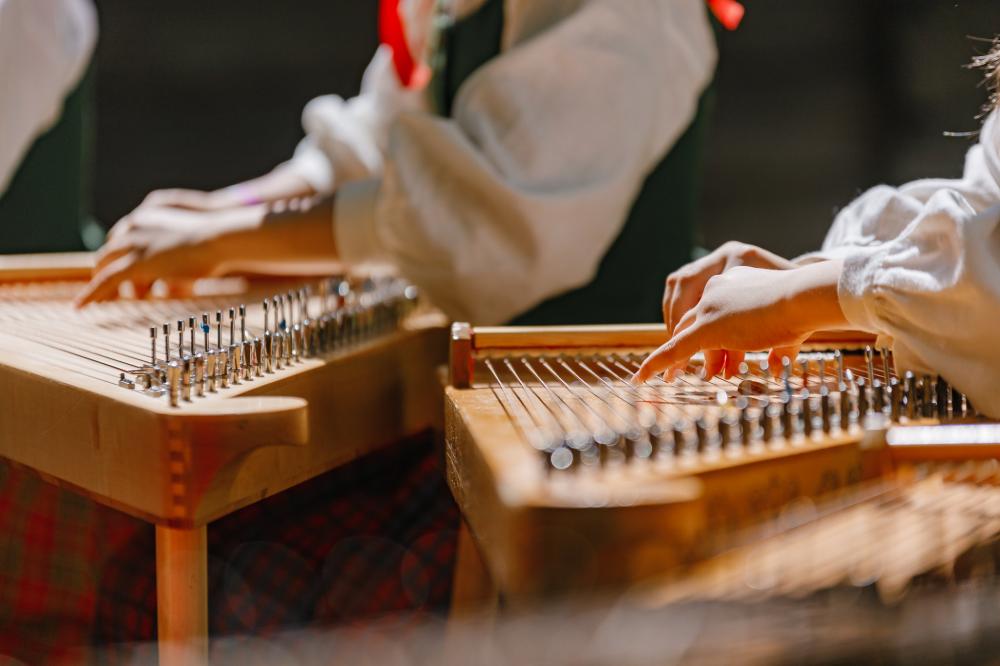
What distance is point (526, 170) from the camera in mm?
1280

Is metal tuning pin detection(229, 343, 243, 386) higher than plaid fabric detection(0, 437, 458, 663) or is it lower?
higher

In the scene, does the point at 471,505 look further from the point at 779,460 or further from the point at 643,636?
the point at 643,636

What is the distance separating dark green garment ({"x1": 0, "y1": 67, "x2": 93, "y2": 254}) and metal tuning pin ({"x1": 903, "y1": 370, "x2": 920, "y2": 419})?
5.62ft

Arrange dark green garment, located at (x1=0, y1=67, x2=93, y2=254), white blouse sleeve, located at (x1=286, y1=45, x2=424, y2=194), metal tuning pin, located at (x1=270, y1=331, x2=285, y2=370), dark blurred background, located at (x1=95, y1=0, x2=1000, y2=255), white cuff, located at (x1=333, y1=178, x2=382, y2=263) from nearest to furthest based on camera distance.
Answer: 1. metal tuning pin, located at (x1=270, y1=331, x2=285, y2=370)
2. white cuff, located at (x1=333, y1=178, x2=382, y2=263)
3. white blouse sleeve, located at (x1=286, y1=45, x2=424, y2=194)
4. dark green garment, located at (x1=0, y1=67, x2=93, y2=254)
5. dark blurred background, located at (x1=95, y1=0, x2=1000, y2=255)

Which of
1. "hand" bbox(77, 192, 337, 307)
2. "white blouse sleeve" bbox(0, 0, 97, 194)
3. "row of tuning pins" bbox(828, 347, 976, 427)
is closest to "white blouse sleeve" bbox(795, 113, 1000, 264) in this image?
"row of tuning pins" bbox(828, 347, 976, 427)

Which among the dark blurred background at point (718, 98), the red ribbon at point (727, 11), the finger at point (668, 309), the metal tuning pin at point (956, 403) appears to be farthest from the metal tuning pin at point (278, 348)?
the dark blurred background at point (718, 98)

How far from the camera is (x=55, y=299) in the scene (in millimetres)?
1405

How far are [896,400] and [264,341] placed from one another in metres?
0.57

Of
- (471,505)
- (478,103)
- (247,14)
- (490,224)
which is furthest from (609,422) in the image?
(247,14)

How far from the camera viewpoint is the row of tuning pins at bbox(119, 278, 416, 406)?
2.74 ft

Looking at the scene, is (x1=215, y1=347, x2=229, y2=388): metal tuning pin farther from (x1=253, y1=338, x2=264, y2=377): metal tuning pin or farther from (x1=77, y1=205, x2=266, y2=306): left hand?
(x1=77, y1=205, x2=266, y2=306): left hand

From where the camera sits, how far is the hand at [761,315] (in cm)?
82

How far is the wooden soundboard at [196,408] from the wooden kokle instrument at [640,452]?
0.15m

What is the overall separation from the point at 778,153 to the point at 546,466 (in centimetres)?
348
